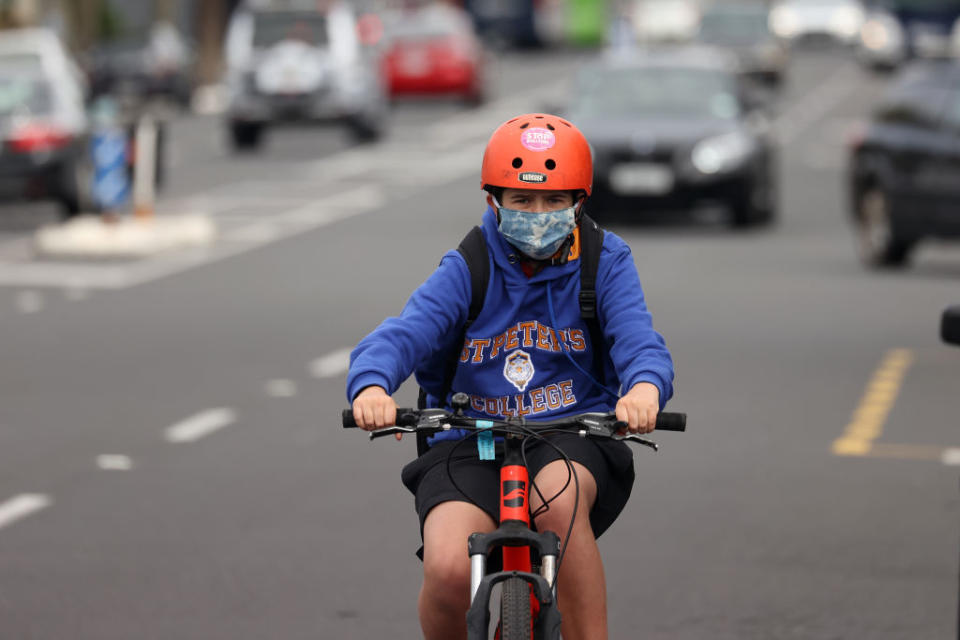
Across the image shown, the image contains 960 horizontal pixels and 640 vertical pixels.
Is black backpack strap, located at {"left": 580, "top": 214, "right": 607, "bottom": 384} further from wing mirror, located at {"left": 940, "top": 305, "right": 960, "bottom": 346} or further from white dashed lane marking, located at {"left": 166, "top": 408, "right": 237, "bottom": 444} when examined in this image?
white dashed lane marking, located at {"left": 166, "top": 408, "right": 237, "bottom": 444}

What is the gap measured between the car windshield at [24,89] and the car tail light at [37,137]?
299 millimetres

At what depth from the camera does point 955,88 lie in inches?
674

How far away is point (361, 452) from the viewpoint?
989 centimetres

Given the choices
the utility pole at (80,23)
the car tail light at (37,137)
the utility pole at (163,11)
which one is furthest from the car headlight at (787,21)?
the car tail light at (37,137)

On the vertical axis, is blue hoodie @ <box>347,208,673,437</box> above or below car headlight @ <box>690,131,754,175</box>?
above

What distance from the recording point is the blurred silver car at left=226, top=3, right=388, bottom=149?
103ft

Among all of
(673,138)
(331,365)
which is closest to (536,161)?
(331,365)

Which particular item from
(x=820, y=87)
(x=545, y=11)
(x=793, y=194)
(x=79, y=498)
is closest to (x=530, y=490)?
(x=79, y=498)

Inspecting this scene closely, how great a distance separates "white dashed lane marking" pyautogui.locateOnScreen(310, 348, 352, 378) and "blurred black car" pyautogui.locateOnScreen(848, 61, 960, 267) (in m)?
5.88

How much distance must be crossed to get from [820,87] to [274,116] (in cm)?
1897

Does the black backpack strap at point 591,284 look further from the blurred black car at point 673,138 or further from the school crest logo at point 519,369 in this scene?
the blurred black car at point 673,138

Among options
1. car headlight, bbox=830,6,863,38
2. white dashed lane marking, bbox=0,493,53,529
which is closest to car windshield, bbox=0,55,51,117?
white dashed lane marking, bbox=0,493,53,529

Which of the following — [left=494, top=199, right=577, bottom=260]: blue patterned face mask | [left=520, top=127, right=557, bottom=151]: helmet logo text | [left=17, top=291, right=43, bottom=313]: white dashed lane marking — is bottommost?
[left=17, top=291, right=43, bottom=313]: white dashed lane marking

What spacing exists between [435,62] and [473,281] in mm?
36248
